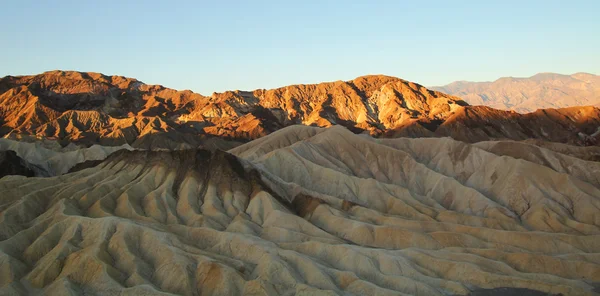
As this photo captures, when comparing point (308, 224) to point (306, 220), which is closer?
point (308, 224)

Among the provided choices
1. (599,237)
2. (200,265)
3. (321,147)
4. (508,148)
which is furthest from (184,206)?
(508,148)

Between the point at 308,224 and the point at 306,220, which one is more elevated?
the point at 306,220

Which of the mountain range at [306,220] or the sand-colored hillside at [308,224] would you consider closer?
the sand-colored hillside at [308,224]

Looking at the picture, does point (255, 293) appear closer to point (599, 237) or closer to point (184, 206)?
point (184, 206)

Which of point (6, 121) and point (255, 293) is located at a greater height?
point (6, 121)
